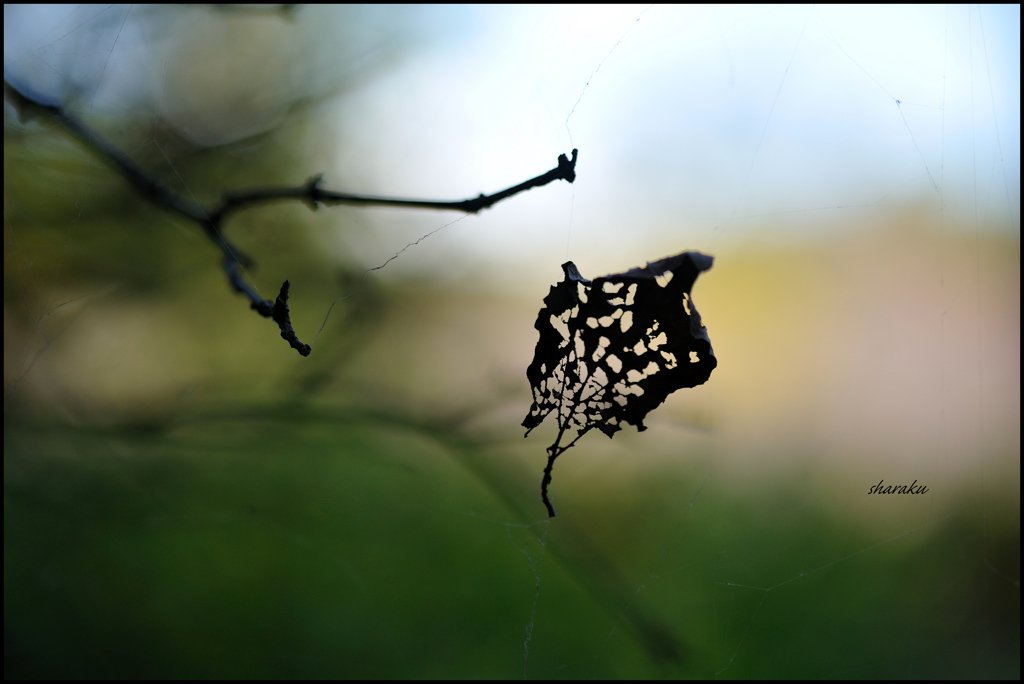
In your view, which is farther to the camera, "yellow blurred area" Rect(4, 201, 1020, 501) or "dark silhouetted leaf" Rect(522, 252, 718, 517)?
"yellow blurred area" Rect(4, 201, 1020, 501)

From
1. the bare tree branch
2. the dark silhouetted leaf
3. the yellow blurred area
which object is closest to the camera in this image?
the dark silhouetted leaf

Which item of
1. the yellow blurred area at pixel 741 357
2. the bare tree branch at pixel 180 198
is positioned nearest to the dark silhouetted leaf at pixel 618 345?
the bare tree branch at pixel 180 198

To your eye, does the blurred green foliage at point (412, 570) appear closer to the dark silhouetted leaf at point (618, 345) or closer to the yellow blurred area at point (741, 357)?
the yellow blurred area at point (741, 357)

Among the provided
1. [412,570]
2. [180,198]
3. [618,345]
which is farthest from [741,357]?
[180,198]

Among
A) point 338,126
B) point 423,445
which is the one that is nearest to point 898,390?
point 423,445

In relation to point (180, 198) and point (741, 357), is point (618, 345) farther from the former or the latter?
point (180, 198)

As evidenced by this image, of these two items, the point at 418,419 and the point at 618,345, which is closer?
the point at 618,345

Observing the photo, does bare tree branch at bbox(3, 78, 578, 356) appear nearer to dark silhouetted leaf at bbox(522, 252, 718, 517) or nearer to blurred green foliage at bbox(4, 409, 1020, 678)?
dark silhouetted leaf at bbox(522, 252, 718, 517)

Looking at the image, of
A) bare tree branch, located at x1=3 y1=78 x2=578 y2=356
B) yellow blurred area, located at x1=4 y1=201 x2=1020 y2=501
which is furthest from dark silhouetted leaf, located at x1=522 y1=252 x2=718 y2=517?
yellow blurred area, located at x1=4 y1=201 x2=1020 y2=501
